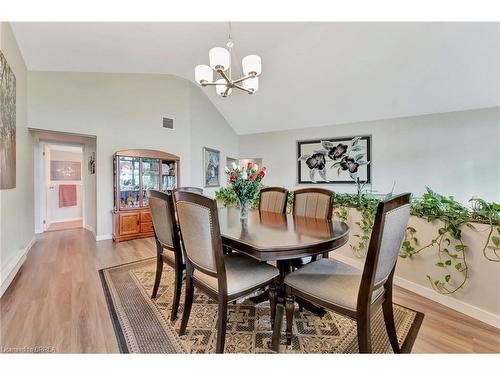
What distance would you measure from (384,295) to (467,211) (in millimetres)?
1159

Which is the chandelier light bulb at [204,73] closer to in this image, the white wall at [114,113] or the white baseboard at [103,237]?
the white wall at [114,113]

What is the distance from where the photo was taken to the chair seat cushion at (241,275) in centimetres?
143

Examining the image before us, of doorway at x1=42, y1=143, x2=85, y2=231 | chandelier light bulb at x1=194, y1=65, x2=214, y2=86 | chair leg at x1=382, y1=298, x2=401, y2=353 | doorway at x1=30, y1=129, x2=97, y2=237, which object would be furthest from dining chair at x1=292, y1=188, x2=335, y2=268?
doorway at x1=42, y1=143, x2=85, y2=231

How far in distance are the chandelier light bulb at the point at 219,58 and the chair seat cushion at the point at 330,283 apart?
201 centimetres

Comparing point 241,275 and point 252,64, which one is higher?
point 252,64

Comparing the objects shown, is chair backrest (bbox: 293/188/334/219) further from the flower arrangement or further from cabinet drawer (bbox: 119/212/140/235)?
cabinet drawer (bbox: 119/212/140/235)

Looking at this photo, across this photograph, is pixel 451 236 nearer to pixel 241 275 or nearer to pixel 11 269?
pixel 241 275

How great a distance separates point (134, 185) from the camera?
433cm

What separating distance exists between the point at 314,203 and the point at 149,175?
3.44m

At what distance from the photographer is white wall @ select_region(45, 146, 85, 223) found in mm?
5250

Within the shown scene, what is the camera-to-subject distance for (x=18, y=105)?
2908 millimetres

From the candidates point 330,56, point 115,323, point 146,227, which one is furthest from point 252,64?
point 146,227

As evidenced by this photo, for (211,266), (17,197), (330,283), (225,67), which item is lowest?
(330,283)
